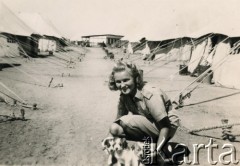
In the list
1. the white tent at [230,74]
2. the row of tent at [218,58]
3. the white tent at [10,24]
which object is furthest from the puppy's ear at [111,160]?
the white tent at [10,24]

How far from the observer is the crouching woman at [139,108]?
2.54 metres

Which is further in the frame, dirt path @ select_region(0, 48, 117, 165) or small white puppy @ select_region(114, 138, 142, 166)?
dirt path @ select_region(0, 48, 117, 165)

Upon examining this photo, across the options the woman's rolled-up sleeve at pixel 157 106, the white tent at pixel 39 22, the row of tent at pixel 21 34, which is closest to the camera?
the woman's rolled-up sleeve at pixel 157 106

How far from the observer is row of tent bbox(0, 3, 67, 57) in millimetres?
15211

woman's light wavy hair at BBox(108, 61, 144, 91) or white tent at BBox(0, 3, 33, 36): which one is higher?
white tent at BBox(0, 3, 33, 36)

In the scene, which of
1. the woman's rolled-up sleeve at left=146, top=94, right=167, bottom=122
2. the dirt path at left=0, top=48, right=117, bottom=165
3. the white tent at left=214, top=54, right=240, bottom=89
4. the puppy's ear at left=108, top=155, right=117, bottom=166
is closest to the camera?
the woman's rolled-up sleeve at left=146, top=94, right=167, bottom=122

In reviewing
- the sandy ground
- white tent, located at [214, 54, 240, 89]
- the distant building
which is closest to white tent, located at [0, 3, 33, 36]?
the sandy ground

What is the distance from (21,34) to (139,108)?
1448cm

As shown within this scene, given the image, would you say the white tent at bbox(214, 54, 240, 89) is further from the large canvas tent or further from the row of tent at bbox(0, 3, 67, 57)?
the large canvas tent

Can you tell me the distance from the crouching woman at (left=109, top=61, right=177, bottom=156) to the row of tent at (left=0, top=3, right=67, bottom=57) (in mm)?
7024

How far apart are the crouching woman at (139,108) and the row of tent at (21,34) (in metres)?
7.02

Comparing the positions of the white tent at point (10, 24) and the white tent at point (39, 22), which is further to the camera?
the white tent at point (39, 22)

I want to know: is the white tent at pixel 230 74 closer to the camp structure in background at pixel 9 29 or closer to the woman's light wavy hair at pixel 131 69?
the woman's light wavy hair at pixel 131 69

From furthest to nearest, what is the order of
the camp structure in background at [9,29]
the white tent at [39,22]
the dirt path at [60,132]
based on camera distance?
1. the white tent at [39,22]
2. the camp structure in background at [9,29]
3. the dirt path at [60,132]
